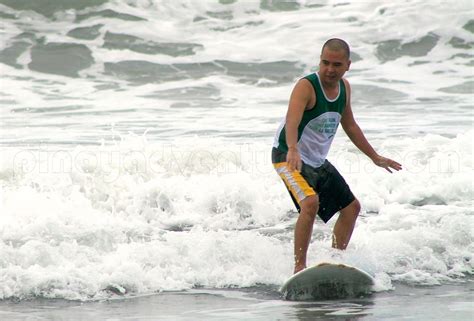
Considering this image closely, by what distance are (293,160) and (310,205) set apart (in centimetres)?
44

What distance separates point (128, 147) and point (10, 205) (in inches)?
101

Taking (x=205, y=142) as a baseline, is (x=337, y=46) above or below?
above

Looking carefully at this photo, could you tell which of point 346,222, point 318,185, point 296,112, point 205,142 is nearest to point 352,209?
Answer: point 346,222

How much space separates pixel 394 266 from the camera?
6957 mm

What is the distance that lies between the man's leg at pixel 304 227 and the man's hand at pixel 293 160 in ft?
1.17

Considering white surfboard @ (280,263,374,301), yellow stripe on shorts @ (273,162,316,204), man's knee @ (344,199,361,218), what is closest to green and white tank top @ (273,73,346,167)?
yellow stripe on shorts @ (273,162,316,204)

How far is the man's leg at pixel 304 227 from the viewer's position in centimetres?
615

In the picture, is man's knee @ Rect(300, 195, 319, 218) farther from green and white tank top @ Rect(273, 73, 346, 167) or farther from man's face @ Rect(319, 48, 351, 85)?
man's face @ Rect(319, 48, 351, 85)

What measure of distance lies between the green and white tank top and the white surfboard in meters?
0.74

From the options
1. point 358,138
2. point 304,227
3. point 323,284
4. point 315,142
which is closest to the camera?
point 323,284

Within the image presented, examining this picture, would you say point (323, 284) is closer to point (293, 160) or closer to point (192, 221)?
point (293, 160)

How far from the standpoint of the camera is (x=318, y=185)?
21.0 feet

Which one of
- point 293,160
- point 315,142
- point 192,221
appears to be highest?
point 315,142

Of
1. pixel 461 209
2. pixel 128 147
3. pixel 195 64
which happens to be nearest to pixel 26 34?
pixel 195 64
